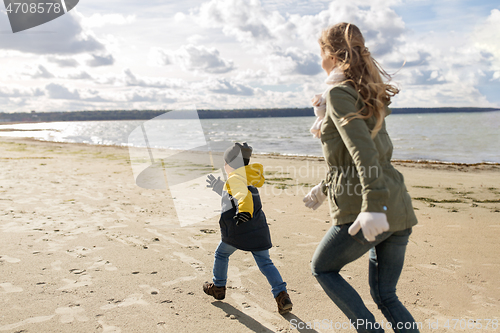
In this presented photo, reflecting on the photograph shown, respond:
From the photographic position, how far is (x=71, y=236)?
4707mm

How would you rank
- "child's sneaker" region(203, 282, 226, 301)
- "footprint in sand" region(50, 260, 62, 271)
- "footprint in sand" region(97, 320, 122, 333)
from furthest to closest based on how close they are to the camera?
"footprint in sand" region(50, 260, 62, 271) < "child's sneaker" region(203, 282, 226, 301) < "footprint in sand" region(97, 320, 122, 333)

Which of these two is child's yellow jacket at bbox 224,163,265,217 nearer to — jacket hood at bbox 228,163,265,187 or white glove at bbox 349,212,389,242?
jacket hood at bbox 228,163,265,187

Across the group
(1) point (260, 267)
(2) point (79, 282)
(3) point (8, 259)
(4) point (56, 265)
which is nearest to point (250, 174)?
(1) point (260, 267)

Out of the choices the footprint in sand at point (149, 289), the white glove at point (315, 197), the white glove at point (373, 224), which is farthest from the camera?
the footprint in sand at point (149, 289)

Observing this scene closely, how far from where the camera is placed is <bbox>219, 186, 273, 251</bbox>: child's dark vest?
280 centimetres

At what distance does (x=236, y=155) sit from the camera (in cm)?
287

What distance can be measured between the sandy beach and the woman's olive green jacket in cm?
140

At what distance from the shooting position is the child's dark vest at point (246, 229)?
2805mm

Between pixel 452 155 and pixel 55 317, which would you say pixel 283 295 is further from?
pixel 452 155

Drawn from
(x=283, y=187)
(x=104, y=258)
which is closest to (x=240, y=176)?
(x=104, y=258)

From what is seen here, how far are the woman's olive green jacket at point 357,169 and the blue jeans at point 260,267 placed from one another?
121cm

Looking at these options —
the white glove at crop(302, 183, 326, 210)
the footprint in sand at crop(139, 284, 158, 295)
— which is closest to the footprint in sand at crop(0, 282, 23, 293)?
the footprint in sand at crop(139, 284, 158, 295)

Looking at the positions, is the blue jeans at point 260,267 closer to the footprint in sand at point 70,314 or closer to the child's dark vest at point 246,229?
the child's dark vest at point 246,229

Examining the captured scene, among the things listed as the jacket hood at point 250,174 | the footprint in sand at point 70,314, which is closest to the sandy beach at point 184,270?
the footprint in sand at point 70,314
